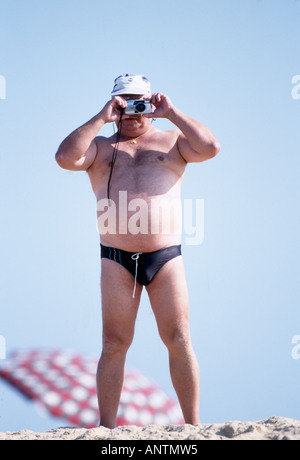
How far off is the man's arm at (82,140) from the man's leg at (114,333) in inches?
32.1

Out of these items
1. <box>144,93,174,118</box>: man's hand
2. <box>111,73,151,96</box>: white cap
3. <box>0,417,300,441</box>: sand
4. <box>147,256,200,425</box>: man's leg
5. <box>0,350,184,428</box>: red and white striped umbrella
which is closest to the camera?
<box>0,417,300,441</box>: sand

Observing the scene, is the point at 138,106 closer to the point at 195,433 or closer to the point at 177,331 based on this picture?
the point at 177,331

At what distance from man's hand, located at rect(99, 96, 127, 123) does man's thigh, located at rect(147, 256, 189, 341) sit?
1191mm

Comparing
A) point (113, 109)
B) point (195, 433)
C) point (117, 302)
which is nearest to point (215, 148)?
point (113, 109)

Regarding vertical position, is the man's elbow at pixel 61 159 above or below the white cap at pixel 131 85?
below

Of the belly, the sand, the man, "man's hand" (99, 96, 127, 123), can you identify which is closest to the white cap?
the man

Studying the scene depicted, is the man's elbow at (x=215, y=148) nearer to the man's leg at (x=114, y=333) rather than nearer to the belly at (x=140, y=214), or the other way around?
the belly at (x=140, y=214)

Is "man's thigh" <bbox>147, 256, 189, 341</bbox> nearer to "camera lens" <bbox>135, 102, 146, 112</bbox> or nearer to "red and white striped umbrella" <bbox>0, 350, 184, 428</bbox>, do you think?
"camera lens" <bbox>135, 102, 146, 112</bbox>

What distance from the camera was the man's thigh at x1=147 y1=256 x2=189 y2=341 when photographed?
4.48 metres

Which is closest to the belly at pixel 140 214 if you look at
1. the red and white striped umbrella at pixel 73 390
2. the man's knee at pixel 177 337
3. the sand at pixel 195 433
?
the man's knee at pixel 177 337

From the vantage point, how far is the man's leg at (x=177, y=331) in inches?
174
